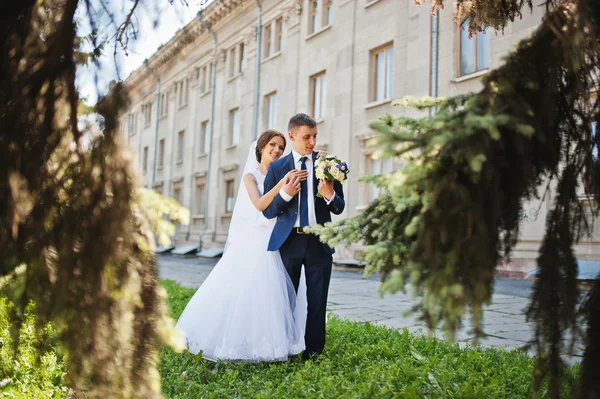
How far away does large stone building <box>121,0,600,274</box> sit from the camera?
15.2 metres

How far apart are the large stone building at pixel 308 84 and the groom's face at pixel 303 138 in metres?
4.35

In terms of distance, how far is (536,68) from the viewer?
2.15 meters

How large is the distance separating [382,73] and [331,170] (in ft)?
47.1

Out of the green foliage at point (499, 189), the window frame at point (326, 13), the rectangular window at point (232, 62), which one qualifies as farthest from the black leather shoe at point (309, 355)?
the rectangular window at point (232, 62)

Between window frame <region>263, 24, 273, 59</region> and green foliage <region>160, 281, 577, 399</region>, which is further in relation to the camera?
window frame <region>263, 24, 273, 59</region>

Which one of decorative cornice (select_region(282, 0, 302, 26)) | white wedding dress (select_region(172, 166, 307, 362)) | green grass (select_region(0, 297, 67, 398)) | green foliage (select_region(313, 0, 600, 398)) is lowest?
green grass (select_region(0, 297, 67, 398))

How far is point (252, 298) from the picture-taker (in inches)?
182

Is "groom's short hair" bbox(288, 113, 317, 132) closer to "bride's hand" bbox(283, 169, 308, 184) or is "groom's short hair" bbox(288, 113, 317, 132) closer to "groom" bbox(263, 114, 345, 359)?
"groom" bbox(263, 114, 345, 359)

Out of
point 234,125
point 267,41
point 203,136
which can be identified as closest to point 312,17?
point 267,41

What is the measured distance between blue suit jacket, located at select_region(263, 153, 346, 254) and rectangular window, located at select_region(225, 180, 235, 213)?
21471mm

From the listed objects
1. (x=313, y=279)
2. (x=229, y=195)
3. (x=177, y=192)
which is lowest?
(x=313, y=279)

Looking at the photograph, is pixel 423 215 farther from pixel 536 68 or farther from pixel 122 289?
pixel 122 289

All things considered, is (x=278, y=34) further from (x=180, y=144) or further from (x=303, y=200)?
(x=303, y=200)

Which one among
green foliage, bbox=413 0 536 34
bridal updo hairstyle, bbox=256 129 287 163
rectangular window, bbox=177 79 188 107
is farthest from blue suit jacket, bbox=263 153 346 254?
rectangular window, bbox=177 79 188 107
